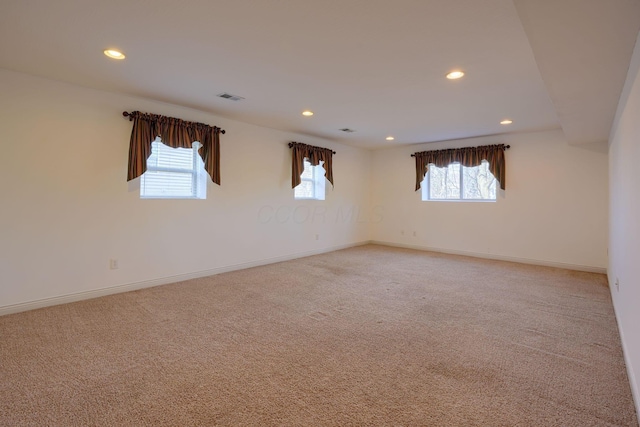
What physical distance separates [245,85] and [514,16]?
2.49 m

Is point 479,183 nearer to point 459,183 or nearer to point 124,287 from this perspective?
point 459,183

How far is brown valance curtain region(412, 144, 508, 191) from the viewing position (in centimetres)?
572

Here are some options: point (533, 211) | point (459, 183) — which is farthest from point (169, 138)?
point (533, 211)

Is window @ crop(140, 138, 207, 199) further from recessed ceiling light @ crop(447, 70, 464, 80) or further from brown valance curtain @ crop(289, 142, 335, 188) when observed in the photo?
recessed ceiling light @ crop(447, 70, 464, 80)

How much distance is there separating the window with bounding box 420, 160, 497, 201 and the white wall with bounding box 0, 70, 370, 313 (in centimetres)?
363

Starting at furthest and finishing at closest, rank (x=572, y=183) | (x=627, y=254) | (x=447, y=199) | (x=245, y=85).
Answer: (x=447, y=199)
(x=572, y=183)
(x=245, y=85)
(x=627, y=254)

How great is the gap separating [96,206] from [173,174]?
1031mm

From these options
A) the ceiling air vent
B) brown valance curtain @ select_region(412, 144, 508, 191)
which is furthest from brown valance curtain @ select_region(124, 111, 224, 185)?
brown valance curtain @ select_region(412, 144, 508, 191)

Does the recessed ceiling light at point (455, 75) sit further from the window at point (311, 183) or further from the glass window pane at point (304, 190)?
the glass window pane at point (304, 190)

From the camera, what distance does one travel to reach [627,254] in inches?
94.3

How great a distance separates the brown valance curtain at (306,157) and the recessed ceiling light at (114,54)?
126 inches

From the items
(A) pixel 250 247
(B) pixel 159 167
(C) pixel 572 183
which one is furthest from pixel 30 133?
(C) pixel 572 183

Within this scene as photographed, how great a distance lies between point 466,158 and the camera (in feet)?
20.0

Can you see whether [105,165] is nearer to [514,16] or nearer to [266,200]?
[266,200]
